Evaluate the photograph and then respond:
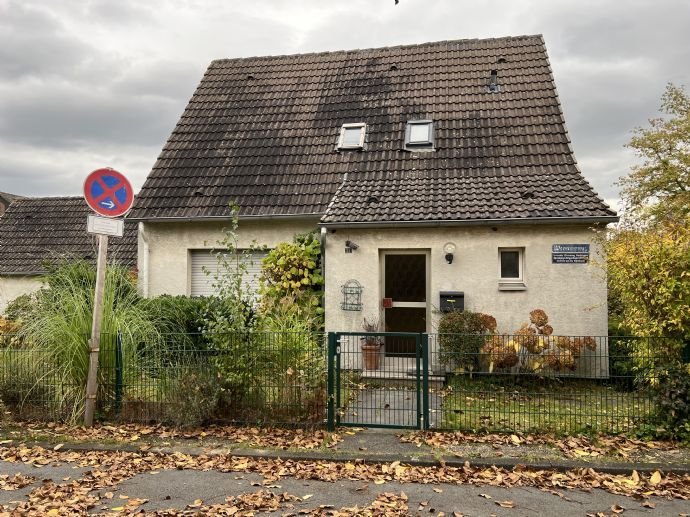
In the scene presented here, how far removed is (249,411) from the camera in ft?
22.7

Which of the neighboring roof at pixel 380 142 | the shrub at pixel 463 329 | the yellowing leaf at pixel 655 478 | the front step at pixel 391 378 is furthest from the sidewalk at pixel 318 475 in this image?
the neighboring roof at pixel 380 142

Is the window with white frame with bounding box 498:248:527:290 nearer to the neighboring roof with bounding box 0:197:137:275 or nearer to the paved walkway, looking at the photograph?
the paved walkway

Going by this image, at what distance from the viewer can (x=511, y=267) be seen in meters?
10.5

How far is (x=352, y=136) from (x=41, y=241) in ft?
41.0

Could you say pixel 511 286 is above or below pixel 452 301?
above

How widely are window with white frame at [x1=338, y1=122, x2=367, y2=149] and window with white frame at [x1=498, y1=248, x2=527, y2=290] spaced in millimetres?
4747

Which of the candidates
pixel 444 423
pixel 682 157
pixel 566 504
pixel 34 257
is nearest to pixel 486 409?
pixel 444 423

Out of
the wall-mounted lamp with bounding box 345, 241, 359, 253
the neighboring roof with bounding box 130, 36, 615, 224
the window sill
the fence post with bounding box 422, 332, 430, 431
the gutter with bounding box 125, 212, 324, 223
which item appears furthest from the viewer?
the gutter with bounding box 125, 212, 324, 223

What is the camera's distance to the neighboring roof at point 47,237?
56.4ft

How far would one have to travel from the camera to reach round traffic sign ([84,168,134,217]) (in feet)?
22.5

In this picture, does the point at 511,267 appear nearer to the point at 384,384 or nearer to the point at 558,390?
the point at 384,384

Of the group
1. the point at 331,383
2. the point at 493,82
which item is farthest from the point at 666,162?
the point at 331,383

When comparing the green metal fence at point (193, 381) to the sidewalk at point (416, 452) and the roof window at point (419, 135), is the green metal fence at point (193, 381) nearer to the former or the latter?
the sidewalk at point (416, 452)

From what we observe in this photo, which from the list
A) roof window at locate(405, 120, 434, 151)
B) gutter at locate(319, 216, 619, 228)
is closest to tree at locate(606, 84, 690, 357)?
gutter at locate(319, 216, 619, 228)
